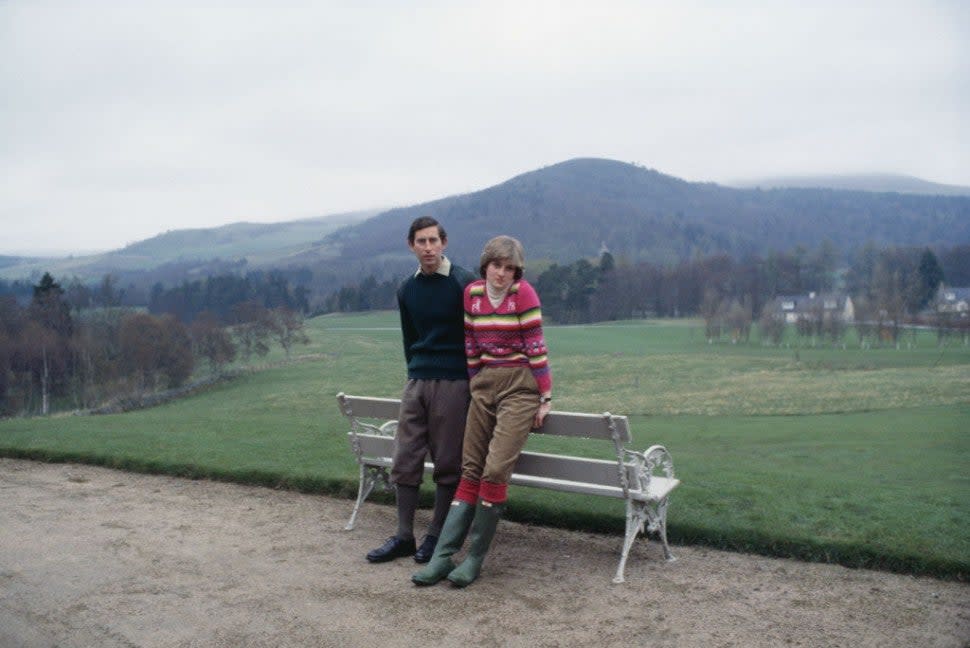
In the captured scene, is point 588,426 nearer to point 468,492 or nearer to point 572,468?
point 572,468

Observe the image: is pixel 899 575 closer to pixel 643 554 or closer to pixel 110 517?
pixel 643 554

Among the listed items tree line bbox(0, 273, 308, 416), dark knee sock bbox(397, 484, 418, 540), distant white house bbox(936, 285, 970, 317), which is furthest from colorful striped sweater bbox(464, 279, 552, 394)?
distant white house bbox(936, 285, 970, 317)

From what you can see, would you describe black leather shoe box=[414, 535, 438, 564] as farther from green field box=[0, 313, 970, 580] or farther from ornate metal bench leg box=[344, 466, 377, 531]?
green field box=[0, 313, 970, 580]

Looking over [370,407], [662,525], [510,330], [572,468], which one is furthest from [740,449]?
[510,330]

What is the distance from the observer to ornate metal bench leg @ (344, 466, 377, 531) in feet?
22.9

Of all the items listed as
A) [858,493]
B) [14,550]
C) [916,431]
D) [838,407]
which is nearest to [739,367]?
[838,407]

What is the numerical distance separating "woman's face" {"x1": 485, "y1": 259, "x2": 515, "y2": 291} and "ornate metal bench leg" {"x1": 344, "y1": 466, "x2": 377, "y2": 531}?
2437 millimetres

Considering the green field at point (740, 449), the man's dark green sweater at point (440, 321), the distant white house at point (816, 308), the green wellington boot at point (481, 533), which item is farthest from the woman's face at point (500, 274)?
the distant white house at point (816, 308)

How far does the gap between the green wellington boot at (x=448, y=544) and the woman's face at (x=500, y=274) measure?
1.57m

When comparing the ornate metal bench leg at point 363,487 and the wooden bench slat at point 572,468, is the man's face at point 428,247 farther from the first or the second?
the ornate metal bench leg at point 363,487

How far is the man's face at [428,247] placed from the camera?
19.5 feet

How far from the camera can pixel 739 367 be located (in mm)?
58500

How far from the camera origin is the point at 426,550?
6031 millimetres

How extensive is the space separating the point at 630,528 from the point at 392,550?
5.87ft
